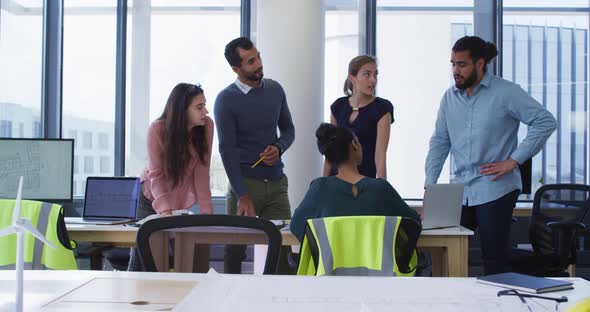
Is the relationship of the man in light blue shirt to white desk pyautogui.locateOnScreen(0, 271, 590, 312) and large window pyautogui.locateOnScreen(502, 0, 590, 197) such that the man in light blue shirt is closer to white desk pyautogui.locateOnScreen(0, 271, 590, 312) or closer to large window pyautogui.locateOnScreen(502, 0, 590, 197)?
white desk pyautogui.locateOnScreen(0, 271, 590, 312)

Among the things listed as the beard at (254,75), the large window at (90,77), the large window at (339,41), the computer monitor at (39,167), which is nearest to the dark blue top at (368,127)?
the beard at (254,75)

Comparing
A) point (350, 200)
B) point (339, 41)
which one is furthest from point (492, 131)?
point (339, 41)

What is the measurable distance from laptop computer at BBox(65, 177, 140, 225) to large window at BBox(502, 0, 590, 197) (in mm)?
4673

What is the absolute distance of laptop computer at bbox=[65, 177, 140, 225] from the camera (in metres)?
3.66

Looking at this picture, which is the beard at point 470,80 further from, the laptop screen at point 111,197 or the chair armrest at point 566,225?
the laptop screen at point 111,197

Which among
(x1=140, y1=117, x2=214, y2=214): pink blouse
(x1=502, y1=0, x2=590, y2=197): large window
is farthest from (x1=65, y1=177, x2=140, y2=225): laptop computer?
(x1=502, y1=0, x2=590, y2=197): large window

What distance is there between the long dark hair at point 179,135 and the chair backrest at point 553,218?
2311mm

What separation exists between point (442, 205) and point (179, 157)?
1.38 m

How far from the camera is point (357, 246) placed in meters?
2.36

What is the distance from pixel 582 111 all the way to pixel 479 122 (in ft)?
13.3

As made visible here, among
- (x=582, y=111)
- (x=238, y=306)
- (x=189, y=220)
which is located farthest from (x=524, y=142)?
(x=582, y=111)

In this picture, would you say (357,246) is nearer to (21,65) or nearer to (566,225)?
(566,225)

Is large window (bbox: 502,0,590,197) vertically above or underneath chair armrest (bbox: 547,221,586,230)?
above

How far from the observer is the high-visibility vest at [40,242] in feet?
8.79
